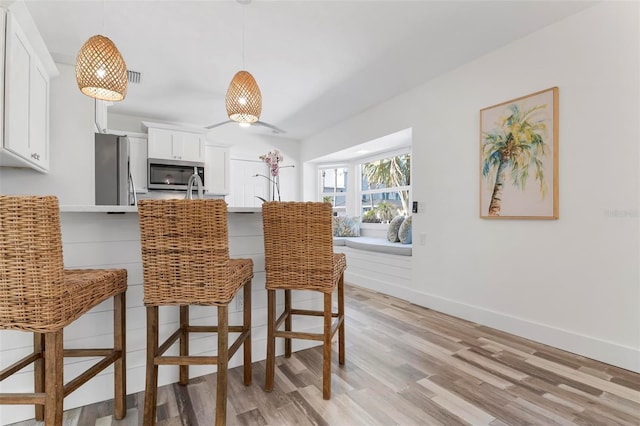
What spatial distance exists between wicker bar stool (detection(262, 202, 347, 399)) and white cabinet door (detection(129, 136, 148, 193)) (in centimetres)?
354

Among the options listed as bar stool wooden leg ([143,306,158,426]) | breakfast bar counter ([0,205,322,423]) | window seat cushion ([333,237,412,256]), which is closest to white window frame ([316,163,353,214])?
window seat cushion ([333,237,412,256])

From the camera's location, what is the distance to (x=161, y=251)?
1.39m

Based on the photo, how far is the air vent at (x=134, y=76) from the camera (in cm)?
322

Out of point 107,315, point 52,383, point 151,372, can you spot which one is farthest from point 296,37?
point 52,383

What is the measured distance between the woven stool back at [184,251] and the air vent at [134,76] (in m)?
2.59

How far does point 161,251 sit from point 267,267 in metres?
0.61

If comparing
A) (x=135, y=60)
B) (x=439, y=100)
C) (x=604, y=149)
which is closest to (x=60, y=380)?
(x=135, y=60)

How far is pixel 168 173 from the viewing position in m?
4.55

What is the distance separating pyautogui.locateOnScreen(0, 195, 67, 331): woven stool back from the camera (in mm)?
1013

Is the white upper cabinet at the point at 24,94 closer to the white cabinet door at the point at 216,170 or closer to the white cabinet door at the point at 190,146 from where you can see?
the white cabinet door at the point at 190,146

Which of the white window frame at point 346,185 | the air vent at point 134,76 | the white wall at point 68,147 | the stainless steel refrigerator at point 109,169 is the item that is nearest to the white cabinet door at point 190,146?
the air vent at point 134,76

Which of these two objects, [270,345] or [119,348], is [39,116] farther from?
[270,345]

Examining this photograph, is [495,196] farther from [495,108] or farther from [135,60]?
[135,60]

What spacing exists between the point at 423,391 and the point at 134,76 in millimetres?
3833
